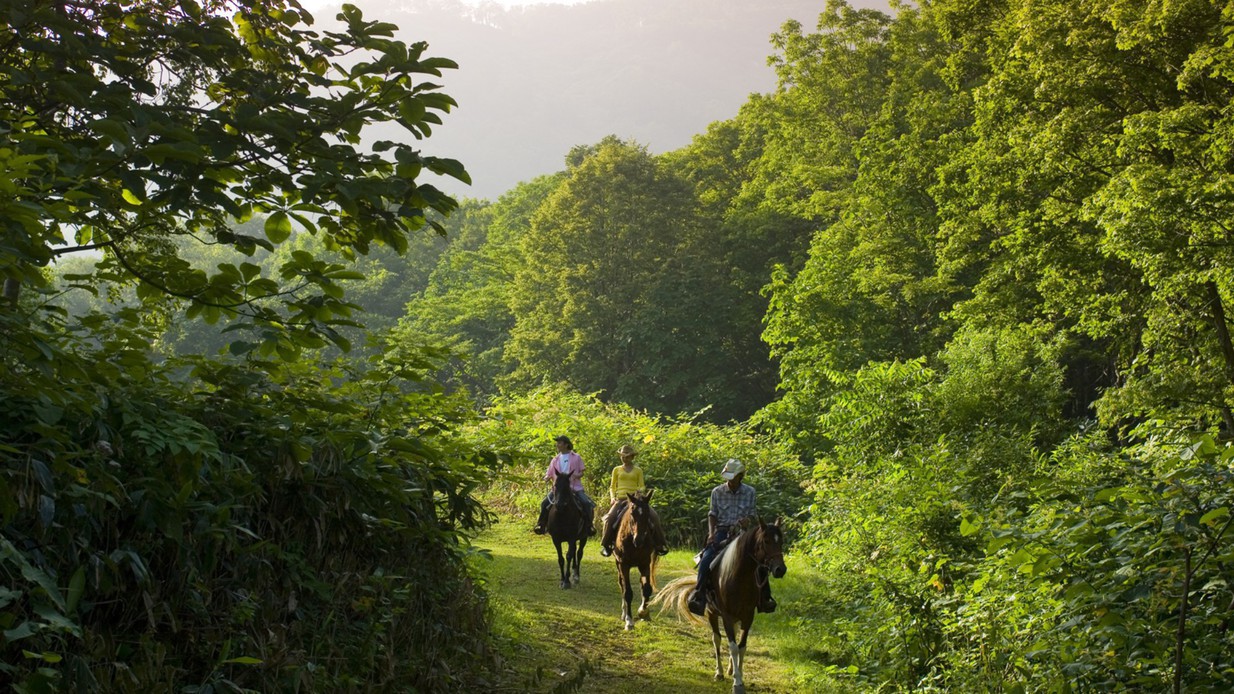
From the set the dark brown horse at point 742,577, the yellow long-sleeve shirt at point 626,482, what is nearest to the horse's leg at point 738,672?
the dark brown horse at point 742,577

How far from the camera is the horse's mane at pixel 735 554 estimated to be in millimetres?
9133

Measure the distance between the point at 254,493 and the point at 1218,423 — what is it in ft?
60.5

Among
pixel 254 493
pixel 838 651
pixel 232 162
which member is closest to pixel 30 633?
pixel 254 493

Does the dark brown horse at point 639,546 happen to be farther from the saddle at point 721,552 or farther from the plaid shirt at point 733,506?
the saddle at point 721,552

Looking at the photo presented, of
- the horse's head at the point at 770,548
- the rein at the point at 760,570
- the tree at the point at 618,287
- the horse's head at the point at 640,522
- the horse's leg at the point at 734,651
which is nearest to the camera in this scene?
the horse's head at the point at 770,548

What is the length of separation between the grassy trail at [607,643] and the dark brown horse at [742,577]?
0.43 meters

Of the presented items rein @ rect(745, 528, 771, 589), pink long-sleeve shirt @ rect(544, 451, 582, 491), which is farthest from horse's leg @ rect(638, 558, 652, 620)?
rein @ rect(745, 528, 771, 589)

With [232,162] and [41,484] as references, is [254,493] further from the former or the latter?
[232,162]

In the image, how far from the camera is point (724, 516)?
33.5ft

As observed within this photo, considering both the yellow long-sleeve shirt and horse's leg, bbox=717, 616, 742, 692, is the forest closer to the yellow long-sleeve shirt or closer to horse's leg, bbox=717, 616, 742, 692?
horse's leg, bbox=717, 616, 742, 692

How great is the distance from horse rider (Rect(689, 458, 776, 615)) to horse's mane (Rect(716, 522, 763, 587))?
0.29m

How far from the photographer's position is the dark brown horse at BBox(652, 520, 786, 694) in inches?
348

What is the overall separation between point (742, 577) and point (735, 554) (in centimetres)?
23

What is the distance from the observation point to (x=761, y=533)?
8.91 meters
